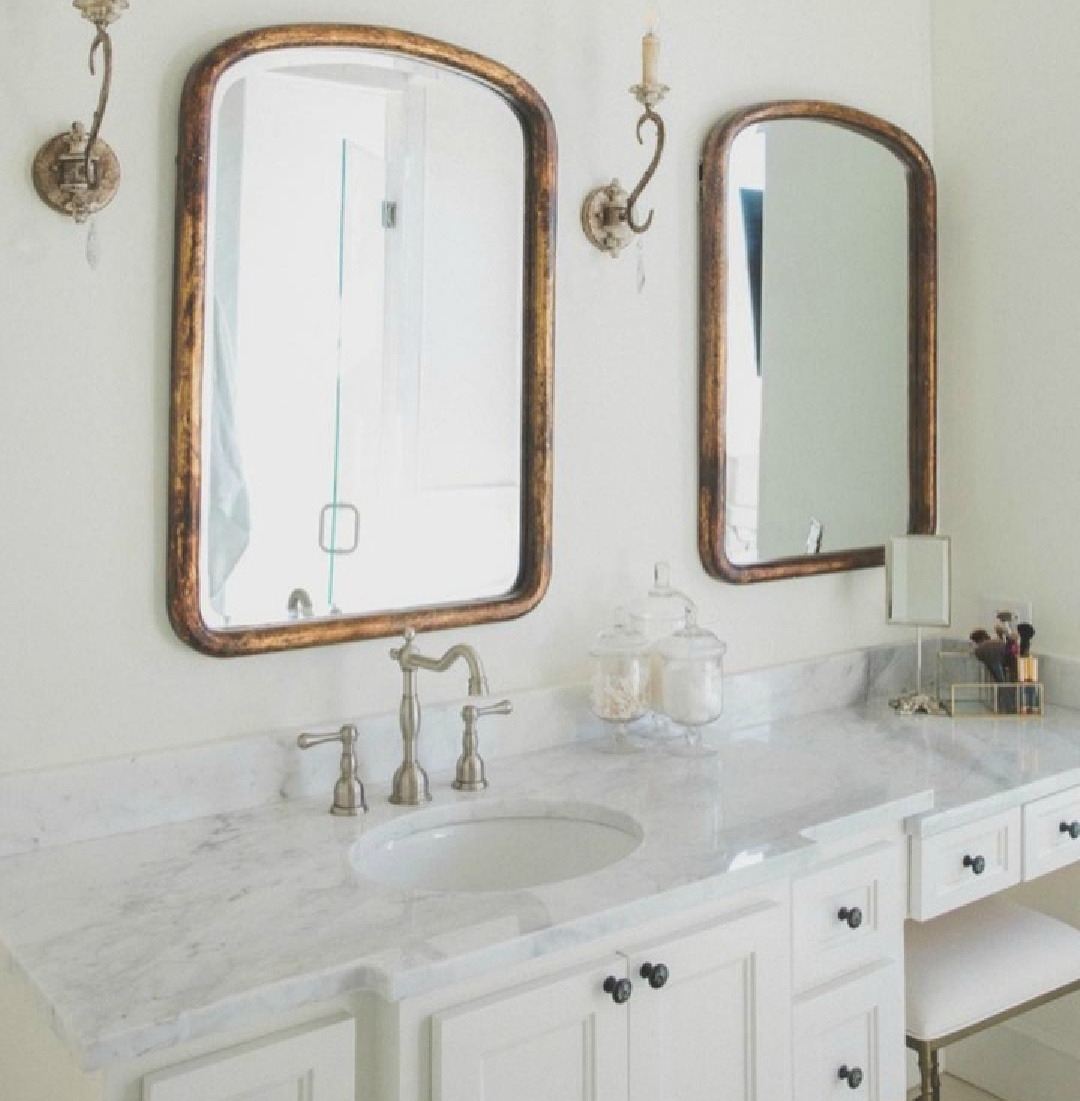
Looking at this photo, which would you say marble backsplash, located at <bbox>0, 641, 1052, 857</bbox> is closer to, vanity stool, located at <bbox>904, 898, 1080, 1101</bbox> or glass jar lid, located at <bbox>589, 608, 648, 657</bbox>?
glass jar lid, located at <bbox>589, 608, 648, 657</bbox>

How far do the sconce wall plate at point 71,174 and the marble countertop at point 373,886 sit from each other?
2.52ft

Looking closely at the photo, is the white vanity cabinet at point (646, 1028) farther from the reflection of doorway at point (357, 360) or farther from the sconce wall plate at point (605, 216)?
the sconce wall plate at point (605, 216)

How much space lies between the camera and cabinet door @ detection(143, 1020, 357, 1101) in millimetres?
1102

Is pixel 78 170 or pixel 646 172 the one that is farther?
pixel 646 172

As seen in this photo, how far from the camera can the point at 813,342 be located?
229cm

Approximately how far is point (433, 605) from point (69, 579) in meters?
0.51

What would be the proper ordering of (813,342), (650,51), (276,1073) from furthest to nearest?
(813,342) < (650,51) < (276,1073)

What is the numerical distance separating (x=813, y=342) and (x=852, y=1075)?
127cm

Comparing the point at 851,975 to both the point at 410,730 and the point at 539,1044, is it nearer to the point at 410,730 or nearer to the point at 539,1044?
the point at 539,1044

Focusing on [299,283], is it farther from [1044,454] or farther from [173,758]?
[1044,454]

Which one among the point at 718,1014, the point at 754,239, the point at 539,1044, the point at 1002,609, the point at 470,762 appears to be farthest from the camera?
the point at 1002,609

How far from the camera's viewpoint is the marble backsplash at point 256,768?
1.49 meters

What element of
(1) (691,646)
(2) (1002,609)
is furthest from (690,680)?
(2) (1002,609)

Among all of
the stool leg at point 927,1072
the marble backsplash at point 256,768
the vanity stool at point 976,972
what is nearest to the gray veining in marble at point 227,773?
the marble backsplash at point 256,768
